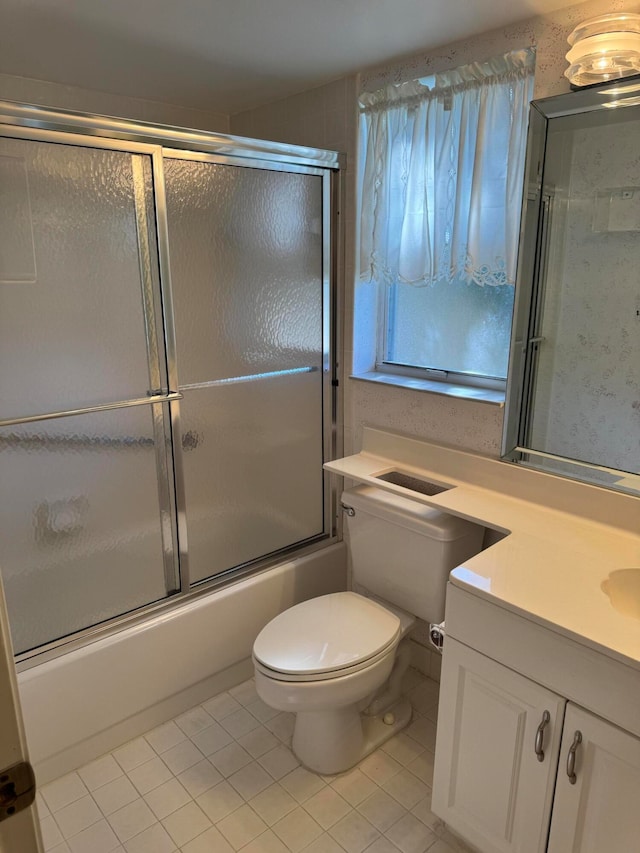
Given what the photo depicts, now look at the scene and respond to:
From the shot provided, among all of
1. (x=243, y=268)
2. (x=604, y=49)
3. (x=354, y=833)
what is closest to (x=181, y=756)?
(x=354, y=833)

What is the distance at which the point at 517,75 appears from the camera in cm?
163

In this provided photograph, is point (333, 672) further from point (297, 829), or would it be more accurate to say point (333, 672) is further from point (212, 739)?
point (212, 739)

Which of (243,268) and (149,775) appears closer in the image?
(149,775)

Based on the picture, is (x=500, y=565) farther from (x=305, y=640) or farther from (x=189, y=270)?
(x=189, y=270)

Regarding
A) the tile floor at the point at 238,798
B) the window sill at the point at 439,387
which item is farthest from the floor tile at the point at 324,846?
the window sill at the point at 439,387

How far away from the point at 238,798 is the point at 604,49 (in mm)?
2167

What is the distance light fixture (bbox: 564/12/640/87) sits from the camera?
1367 mm

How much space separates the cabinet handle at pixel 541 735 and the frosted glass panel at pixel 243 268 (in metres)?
1.34

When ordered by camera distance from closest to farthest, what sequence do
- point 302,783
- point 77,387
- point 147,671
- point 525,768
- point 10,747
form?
point 10,747
point 525,768
point 77,387
point 302,783
point 147,671

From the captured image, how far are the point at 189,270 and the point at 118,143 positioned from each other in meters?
0.39

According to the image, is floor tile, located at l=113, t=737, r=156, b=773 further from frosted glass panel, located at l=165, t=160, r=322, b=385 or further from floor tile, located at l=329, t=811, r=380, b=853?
frosted glass panel, located at l=165, t=160, r=322, b=385

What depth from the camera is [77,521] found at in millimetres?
1771

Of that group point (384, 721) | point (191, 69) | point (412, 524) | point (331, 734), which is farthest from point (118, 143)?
point (384, 721)

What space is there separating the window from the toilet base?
1.15m
